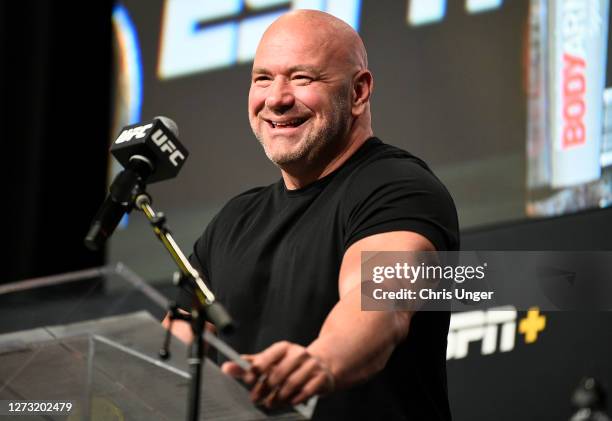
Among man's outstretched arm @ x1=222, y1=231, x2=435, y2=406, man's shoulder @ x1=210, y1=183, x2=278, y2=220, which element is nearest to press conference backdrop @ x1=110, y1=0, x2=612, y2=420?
man's shoulder @ x1=210, y1=183, x2=278, y2=220

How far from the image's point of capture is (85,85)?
4.26 m

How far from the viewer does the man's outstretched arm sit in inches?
59.9

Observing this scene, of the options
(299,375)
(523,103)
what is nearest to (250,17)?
(523,103)

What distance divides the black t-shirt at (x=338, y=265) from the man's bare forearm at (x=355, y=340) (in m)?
0.19

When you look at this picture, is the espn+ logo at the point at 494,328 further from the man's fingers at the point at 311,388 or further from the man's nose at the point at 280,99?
the man's fingers at the point at 311,388

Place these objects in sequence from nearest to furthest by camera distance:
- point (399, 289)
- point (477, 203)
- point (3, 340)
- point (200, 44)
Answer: point (3, 340)
point (399, 289)
point (477, 203)
point (200, 44)

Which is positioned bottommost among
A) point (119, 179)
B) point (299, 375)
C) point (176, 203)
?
point (176, 203)

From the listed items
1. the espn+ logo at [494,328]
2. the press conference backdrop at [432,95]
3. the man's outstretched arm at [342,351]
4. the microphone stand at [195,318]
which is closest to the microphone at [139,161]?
the microphone stand at [195,318]

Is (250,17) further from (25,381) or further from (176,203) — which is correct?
(25,381)

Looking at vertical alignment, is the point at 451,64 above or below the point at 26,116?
above

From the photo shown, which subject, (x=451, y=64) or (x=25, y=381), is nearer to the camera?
(x=25, y=381)

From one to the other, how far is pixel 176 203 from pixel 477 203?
1171 millimetres

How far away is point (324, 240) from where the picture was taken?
204cm
